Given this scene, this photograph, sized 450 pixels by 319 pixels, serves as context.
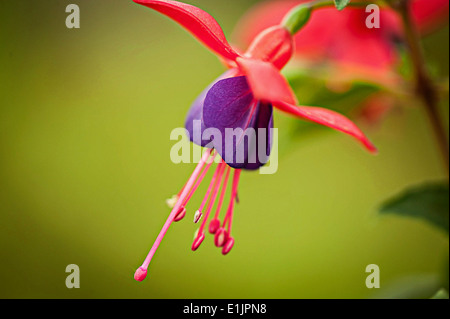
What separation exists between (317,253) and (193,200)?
1.77ft

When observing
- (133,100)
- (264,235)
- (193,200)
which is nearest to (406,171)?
(264,235)

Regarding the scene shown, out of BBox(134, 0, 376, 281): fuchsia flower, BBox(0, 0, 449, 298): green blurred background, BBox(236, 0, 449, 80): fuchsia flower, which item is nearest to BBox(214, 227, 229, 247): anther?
BBox(134, 0, 376, 281): fuchsia flower

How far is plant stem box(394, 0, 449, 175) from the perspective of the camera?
0.66 m

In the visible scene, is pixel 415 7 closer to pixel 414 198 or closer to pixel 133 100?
pixel 414 198

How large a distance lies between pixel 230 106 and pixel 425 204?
32 cm

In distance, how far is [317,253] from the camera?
193cm

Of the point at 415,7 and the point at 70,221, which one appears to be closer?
the point at 415,7

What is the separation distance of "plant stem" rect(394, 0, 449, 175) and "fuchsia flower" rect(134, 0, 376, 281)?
193 mm

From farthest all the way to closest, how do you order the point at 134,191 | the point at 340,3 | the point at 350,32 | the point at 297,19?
the point at 134,191, the point at 350,32, the point at 297,19, the point at 340,3

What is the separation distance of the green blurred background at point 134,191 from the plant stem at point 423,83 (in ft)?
3.80

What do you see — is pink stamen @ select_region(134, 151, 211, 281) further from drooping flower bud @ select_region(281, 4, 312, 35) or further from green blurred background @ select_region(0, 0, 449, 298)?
green blurred background @ select_region(0, 0, 449, 298)

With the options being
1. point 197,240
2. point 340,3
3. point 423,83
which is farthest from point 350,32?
point 197,240

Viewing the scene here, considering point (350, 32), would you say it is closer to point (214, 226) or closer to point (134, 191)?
point (214, 226)

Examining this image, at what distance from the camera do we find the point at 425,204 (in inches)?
26.2
